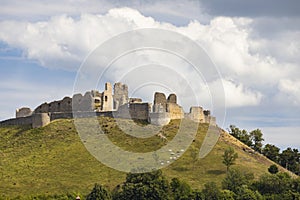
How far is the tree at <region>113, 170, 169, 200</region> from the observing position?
114 meters

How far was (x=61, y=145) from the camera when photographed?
474ft

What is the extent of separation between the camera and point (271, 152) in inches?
6545

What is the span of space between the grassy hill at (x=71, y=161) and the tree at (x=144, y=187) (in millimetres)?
6777

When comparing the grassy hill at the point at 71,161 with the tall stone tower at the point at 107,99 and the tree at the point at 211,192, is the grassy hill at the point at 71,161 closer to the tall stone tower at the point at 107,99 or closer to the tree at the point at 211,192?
the tall stone tower at the point at 107,99

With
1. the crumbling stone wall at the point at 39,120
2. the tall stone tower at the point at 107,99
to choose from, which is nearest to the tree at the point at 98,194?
the crumbling stone wall at the point at 39,120


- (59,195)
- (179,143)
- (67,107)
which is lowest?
(59,195)

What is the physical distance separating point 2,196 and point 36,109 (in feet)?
193

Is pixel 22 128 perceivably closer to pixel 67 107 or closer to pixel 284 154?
pixel 67 107

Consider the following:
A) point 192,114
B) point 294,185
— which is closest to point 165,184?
point 294,185

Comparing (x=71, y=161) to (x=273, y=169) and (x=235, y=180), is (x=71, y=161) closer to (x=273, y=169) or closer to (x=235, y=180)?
(x=235, y=180)

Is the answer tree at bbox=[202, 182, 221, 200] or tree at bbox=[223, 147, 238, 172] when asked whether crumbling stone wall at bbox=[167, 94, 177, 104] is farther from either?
tree at bbox=[202, 182, 221, 200]

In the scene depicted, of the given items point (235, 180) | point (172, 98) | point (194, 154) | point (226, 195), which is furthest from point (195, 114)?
point (226, 195)

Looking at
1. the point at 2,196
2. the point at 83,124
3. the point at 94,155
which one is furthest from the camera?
the point at 83,124

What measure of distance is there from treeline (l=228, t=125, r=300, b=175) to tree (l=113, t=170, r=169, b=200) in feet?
176
